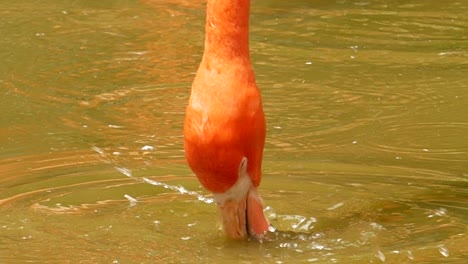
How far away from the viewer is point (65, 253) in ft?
12.0

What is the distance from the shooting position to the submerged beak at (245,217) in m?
3.51

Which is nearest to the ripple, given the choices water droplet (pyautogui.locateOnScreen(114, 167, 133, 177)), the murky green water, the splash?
the murky green water

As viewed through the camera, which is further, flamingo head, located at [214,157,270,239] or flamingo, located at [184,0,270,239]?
flamingo head, located at [214,157,270,239]

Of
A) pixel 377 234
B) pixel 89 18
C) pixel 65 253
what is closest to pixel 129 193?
pixel 65 253

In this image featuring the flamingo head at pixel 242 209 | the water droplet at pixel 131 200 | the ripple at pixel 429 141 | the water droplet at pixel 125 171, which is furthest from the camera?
the ripple at pixel 429 141

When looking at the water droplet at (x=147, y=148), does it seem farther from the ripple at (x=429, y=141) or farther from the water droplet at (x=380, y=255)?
the water droplet at (x=380, y=255)

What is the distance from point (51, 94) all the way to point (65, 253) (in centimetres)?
212

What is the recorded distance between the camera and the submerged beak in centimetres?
351

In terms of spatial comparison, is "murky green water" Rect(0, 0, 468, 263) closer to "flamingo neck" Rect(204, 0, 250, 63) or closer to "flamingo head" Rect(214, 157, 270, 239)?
"flamingo head" Rect(214, 157, 270, 239)

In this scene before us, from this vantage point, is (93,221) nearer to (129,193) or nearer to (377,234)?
(129,193)

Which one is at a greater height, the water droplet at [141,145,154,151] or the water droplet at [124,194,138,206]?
the water droplet at [141,145,154,151]

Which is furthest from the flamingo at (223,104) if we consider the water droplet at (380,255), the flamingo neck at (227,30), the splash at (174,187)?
the splash at (174,187)

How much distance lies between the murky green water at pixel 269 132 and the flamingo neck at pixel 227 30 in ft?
2.12

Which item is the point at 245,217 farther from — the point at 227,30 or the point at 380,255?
the point at 227,30
